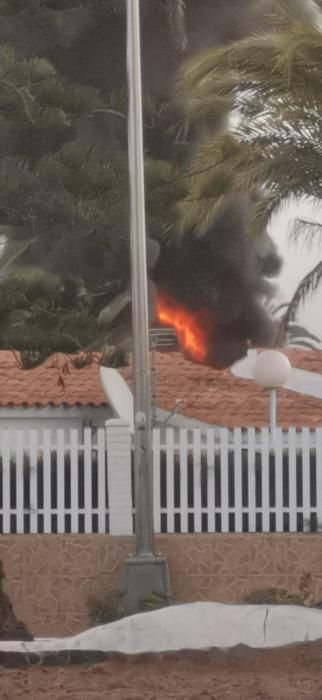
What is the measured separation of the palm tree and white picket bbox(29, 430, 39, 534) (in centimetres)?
427

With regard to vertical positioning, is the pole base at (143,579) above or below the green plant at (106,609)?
above

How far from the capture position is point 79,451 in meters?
14.5

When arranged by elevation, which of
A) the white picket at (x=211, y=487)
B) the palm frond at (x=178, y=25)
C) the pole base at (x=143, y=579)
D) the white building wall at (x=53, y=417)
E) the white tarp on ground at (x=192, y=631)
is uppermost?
the palm frond at (x=178, y=25)

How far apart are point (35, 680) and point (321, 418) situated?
9.01 meters

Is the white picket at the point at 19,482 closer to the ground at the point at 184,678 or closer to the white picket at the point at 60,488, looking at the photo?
the white picket at the point at 60,488

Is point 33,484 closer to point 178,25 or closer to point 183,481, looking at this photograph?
point 183,481

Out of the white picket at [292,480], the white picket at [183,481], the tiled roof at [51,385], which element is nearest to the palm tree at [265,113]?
the white picket at [292,480]

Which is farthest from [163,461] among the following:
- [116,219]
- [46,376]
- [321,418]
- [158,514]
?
[116,219]

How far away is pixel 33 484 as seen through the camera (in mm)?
14383

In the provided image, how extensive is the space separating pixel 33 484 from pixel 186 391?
7383 millimetres

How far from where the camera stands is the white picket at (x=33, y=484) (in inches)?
566

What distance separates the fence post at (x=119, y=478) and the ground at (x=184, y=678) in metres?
2.68

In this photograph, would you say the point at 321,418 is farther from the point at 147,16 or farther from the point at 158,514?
the point at 147,16

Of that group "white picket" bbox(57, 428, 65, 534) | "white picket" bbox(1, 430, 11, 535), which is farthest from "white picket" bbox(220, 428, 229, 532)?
"white picket" bbox(1, 430, 11, 535)
